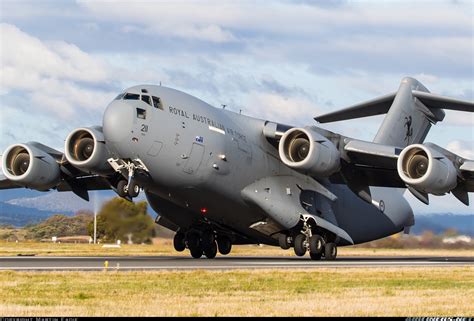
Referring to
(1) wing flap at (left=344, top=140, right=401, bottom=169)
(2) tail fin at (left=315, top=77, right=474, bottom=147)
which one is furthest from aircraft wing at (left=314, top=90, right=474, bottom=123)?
(1) wing flap at (left=344, top=140, right=401, bottom=169)

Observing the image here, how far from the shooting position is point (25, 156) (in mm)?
29547

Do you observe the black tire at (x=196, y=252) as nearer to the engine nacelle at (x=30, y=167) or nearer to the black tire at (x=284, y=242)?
the black tire at (x=284, y=242)

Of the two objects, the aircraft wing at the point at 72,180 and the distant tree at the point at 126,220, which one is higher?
the aircraft wing at the point at 72,180

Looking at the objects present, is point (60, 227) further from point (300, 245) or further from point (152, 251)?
point (300, 245)

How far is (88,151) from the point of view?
27984 mm

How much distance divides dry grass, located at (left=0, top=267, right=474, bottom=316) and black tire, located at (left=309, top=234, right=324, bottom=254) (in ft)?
23.2

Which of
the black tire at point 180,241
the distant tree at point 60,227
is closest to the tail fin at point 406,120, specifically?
the black tire at point 180,241

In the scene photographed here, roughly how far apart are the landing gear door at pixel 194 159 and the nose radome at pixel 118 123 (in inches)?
90.0

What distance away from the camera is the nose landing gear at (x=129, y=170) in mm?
25484

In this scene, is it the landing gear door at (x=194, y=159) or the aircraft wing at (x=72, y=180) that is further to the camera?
the aircraft wing at (x=72, y=180)

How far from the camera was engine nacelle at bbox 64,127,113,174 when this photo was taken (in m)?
27.2

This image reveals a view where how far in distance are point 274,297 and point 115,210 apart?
15.7 meters

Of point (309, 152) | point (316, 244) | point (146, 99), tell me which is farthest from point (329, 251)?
point (146, 99)

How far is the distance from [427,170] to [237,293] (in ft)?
38.9
